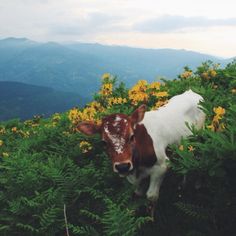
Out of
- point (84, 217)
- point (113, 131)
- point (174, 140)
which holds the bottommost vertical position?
point (84, 217)

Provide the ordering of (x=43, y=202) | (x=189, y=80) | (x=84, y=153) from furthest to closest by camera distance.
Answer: (x=189, y=80)
(x=84, y=153)
(x=43, y=202)

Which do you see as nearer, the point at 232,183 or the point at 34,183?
the point at 232,183

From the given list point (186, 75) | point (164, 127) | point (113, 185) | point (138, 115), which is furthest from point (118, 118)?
point (186, 75)

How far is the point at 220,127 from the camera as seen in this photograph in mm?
6105

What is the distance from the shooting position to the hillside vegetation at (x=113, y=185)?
5625 millimetres

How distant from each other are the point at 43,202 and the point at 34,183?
2.93 ft

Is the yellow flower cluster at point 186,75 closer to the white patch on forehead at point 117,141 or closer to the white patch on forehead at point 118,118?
the white patch on forehead at point 118,118

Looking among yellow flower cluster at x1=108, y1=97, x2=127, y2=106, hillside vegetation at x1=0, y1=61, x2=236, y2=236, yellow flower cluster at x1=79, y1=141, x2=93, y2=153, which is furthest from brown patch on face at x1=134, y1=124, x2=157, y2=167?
yellow flower cluster at x1=108, y1=97, x2=127, y2=106

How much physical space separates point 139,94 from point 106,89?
127 centimetres

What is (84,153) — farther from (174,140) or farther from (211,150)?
(211,150)

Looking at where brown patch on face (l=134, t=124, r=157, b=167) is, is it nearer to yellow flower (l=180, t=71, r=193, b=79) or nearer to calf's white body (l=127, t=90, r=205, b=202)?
calf's white body (l=127, t=90, r=205, b=202)

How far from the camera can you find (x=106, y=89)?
10.6 meters

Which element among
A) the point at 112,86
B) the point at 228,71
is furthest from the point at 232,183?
the point at 228,71

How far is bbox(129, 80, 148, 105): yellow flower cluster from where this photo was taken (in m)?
9.62
